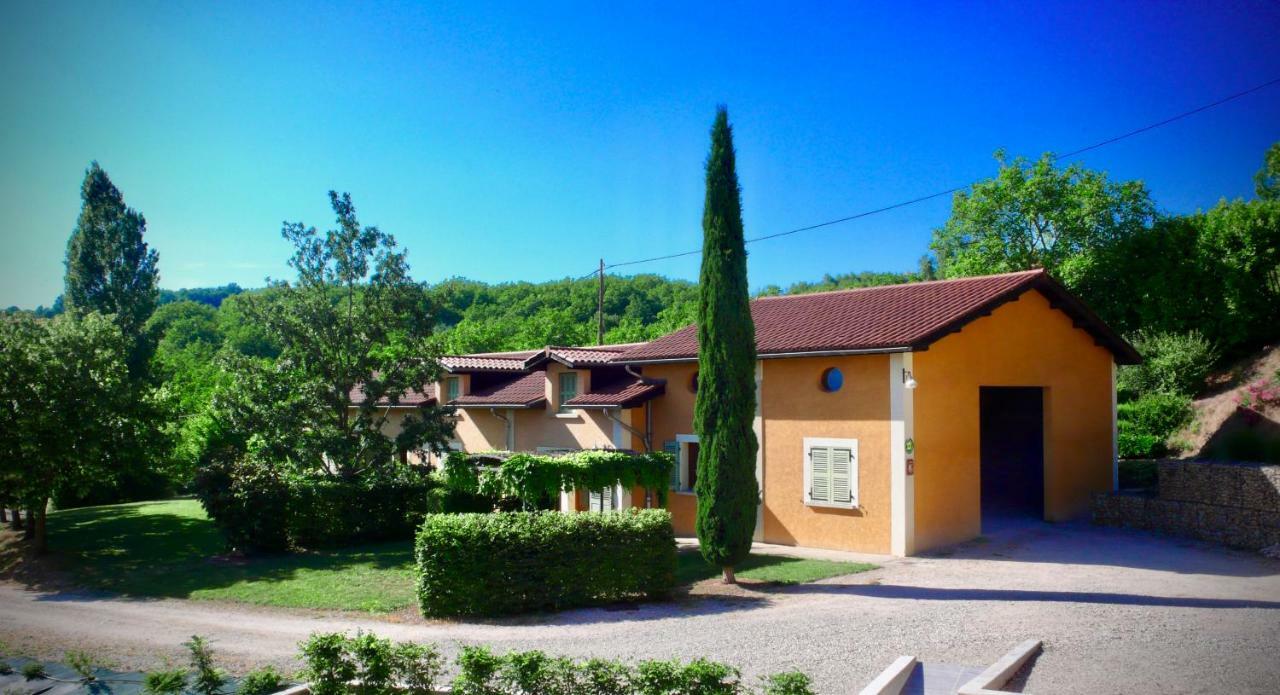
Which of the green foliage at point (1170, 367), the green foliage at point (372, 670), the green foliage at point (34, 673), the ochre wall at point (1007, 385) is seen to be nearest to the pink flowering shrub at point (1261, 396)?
the green foliage at point (1170, 367)

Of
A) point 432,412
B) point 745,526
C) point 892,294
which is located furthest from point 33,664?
point 892,294

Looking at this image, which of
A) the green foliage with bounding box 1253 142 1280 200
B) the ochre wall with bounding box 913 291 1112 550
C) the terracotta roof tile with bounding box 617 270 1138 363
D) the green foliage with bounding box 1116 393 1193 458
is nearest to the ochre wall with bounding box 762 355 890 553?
the terracotta roof tile with bounding box 617 270 1138 363

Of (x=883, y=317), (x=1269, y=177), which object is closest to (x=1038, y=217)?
(x=1269, y=177)

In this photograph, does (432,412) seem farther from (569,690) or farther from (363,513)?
(569,690)

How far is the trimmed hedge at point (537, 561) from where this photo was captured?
12320 millimetres

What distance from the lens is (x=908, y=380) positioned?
15.6 m

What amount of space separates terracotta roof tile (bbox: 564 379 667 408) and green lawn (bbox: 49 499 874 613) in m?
4.60

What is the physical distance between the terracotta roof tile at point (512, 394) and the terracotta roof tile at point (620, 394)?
8.66 ft

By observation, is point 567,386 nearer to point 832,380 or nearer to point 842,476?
point 832,380

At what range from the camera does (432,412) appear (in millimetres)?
21500

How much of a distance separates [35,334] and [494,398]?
12195mm

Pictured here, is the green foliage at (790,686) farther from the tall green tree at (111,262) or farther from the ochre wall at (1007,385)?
the tall green tree at (111,262)

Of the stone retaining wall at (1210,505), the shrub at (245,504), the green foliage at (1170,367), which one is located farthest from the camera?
the green foliage at (1170,367)

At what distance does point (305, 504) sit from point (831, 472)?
12.3 metres
